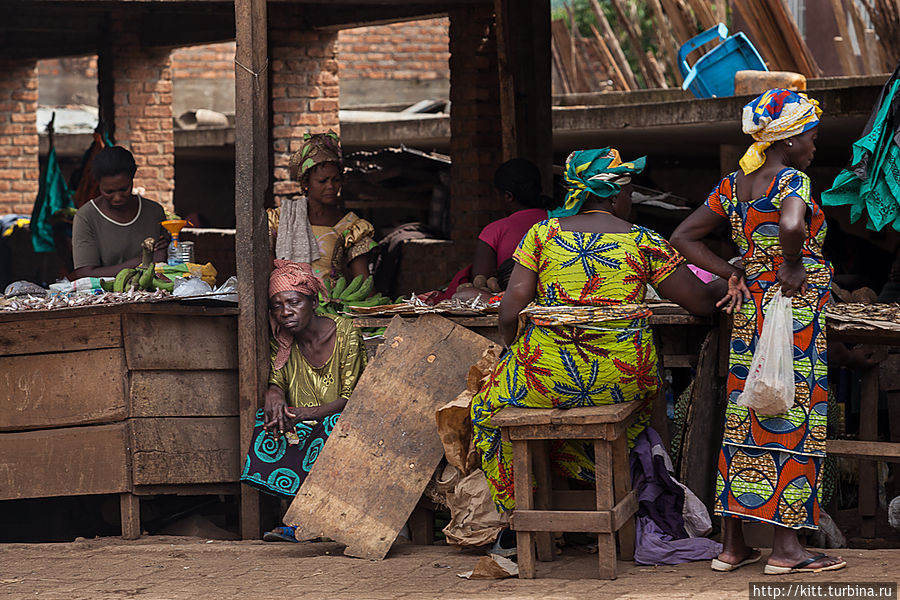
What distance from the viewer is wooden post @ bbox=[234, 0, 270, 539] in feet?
18.5

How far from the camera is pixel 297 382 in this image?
579 cm

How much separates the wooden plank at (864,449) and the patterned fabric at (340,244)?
2716mm

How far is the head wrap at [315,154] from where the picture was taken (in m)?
6.37

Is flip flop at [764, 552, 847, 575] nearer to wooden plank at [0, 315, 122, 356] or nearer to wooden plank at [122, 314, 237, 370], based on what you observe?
wooden plank at [122, 314, 237, 370]

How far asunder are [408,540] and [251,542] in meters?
0.78

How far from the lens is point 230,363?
19.3ft

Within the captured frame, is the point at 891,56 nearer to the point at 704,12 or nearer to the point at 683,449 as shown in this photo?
the point at 704,12

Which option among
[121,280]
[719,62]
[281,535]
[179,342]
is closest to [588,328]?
[281,535]

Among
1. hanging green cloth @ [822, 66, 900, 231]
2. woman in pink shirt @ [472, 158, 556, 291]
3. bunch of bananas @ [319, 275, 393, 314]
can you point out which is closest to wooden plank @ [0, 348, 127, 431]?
bunch of bananas @ [319, 275, 393, 314]

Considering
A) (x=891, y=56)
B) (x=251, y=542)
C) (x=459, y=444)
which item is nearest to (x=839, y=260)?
(x=891, y=56)

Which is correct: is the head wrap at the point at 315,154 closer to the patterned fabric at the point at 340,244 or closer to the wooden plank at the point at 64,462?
the patterned fabric at the point at 340,244

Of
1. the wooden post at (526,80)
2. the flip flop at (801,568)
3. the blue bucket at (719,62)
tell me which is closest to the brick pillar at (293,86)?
the wooden post at (526,80)

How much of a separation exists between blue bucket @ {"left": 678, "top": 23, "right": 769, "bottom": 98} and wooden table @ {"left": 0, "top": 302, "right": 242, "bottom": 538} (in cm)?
569

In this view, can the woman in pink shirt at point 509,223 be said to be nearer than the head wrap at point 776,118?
No
